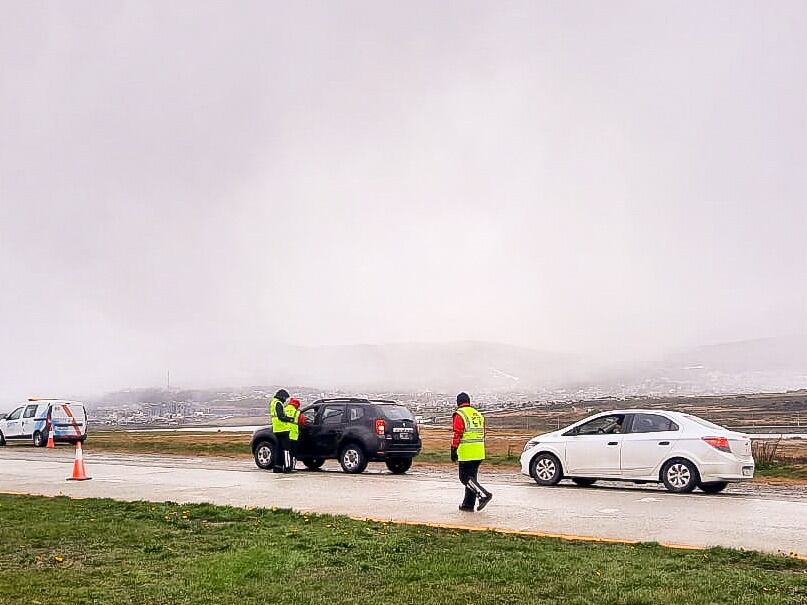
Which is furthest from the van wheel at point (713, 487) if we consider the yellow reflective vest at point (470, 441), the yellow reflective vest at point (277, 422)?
the yellow reflective vest at point (277, 422)

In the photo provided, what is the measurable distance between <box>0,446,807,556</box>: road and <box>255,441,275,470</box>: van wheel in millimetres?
540

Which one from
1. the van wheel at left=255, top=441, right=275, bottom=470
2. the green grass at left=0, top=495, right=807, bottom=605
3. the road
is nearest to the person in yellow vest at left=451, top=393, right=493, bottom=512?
the road

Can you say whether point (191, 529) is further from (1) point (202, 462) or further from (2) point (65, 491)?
(1) point (202, 462)

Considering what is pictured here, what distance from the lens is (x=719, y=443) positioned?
1666cm

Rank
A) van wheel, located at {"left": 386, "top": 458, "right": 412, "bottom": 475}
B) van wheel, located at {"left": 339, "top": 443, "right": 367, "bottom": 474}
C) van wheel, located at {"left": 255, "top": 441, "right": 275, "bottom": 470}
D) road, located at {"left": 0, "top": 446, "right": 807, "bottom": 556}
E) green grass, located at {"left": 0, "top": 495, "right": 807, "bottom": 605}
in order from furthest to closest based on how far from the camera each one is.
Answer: van wheel, located at {"left": 255, "top": 441, "right": 275, "bottom": 470}, van wheel, located at {"left": 386, "top": 458, "right": 412, "bottom": 475}, van wheel, located at {"left": 339, "top": 443, "right": 367, "bottom": 474}, road, located at {"left": 0, "top": 446, "right": 807, "bottom": 556}, green grass, located at {"left": 0, "top": 495, "right": 807, "bottom": 605}

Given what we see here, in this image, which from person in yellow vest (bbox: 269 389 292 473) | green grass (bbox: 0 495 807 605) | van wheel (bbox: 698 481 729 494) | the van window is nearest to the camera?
green grass (bbox: 0 495 807 605)

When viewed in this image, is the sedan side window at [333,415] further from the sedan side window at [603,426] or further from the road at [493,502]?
the sedan side window at [603,426]

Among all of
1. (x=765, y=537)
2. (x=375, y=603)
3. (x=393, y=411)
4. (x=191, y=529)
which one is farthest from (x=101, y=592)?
(x=393, y=411)

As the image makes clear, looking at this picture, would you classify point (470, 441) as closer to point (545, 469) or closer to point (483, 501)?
point (483, 501)

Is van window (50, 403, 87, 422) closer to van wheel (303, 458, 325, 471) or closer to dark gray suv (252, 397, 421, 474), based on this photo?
dark gray suv (252, 397, 421, 474)

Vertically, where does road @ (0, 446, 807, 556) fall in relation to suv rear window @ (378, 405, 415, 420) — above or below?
below

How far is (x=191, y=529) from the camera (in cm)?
1134

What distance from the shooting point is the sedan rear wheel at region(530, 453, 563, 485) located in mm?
18281

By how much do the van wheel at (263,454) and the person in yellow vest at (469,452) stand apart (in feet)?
31.9
